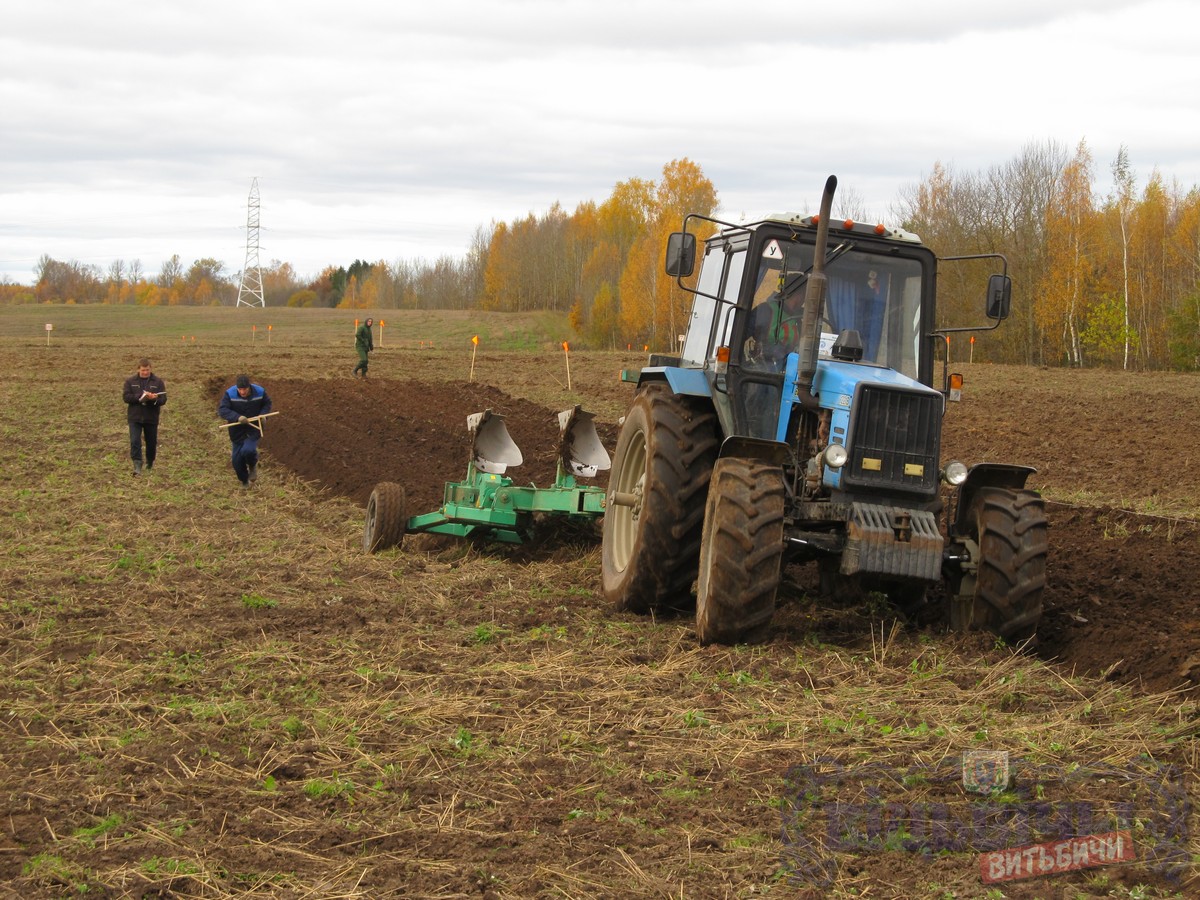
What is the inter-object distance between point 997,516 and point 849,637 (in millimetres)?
1088

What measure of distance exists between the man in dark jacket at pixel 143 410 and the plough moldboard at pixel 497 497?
18.8ft

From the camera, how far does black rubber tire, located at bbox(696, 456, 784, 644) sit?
6.76 meters

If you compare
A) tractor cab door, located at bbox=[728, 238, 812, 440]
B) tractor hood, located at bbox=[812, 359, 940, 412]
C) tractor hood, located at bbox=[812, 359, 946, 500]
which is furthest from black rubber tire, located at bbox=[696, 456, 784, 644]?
tractor cab door, located at bbox=[728, 238, 812, 440]

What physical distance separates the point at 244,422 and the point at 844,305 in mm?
8958

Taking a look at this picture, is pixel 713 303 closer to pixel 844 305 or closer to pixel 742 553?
pixel 844 305

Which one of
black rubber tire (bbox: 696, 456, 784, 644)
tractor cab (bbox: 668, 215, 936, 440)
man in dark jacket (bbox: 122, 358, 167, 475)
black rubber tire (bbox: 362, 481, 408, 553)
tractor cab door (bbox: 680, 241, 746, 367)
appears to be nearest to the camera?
black rubber tire (bbox: 696, 456, 784, 644)

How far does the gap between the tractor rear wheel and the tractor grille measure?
1.54ft

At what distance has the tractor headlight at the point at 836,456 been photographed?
23.7 ft

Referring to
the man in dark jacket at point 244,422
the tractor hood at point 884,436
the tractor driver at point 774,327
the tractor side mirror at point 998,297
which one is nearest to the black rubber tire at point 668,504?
the tractor driver at point 774,327

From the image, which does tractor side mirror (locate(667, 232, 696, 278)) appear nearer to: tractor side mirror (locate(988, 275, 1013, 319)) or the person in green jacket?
tractor side mirror (locate(988, 275, 1013, 319))

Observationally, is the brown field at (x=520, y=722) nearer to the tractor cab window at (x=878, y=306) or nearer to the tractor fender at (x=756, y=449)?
the tractor fender at (x=756, y=449)

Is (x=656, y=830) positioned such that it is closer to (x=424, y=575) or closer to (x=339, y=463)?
(x=424, y=575)

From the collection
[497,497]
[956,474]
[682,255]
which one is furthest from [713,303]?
[497,497]

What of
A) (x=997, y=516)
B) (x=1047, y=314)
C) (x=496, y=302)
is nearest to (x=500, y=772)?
(x=997, y=516)
